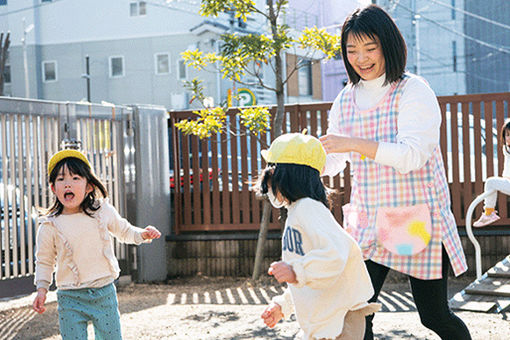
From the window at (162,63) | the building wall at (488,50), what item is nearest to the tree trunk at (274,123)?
the window at (162,63)

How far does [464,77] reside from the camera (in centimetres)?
3362

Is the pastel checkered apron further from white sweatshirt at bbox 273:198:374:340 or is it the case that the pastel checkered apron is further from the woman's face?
white sweatshirt at bbox 273:198:374:340

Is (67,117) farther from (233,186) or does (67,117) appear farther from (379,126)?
(379,126)

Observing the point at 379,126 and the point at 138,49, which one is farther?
the point at 138,49

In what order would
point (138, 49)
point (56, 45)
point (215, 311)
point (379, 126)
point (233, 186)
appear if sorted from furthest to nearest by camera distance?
point (56, 45), point (138, 49), point (233, 186), point (215, 311), point (379, 126)

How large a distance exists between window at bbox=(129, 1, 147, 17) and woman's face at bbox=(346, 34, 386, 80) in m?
28.5

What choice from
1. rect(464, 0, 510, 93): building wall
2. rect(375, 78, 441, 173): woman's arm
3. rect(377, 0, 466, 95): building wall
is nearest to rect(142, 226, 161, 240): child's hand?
rect(375, 78, 441, 173): woman's arm

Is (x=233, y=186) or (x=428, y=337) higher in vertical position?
(x=233, y=186)

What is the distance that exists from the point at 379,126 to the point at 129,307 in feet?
13.4

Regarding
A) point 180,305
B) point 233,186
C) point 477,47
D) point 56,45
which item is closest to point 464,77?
point 477,47

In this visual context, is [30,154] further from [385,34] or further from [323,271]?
[323,271]

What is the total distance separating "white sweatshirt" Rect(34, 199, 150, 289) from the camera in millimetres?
3625

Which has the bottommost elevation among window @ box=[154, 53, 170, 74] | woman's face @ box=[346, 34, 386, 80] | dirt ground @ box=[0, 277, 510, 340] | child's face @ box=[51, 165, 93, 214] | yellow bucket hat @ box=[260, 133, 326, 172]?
dirt ground @ box=[0, 277, 510, 340]

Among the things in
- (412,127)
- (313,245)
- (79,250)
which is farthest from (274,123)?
(313,245)
